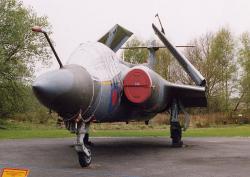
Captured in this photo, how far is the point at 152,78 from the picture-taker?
13.4 m

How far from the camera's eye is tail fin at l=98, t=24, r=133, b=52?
14.7 m

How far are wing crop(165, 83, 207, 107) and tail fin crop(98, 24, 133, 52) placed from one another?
2.07 metres

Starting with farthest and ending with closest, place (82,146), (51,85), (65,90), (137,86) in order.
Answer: (137,86), (82,146), (65,90), (51,85)

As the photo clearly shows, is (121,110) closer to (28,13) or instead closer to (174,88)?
(174,88)

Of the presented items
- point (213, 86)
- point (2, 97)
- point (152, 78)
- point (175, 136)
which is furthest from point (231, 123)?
point (152, 78)

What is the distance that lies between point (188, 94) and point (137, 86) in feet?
12.8

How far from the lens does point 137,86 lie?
41.2ft

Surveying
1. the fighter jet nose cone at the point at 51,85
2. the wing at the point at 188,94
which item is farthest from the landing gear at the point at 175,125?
the fighter jet nose cone at the point at 51,85

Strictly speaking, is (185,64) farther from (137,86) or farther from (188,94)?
(137,86)

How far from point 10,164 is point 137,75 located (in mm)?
4063

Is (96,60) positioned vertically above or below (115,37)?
below

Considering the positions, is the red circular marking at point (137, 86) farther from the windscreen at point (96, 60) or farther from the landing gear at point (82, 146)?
the landing gear at point (82, 146)

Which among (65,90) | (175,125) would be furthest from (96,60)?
(175,125)

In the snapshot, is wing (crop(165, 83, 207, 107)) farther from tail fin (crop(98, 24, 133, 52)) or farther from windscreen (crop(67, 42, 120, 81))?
windscreen (crop(67, 42, 120, 81))
